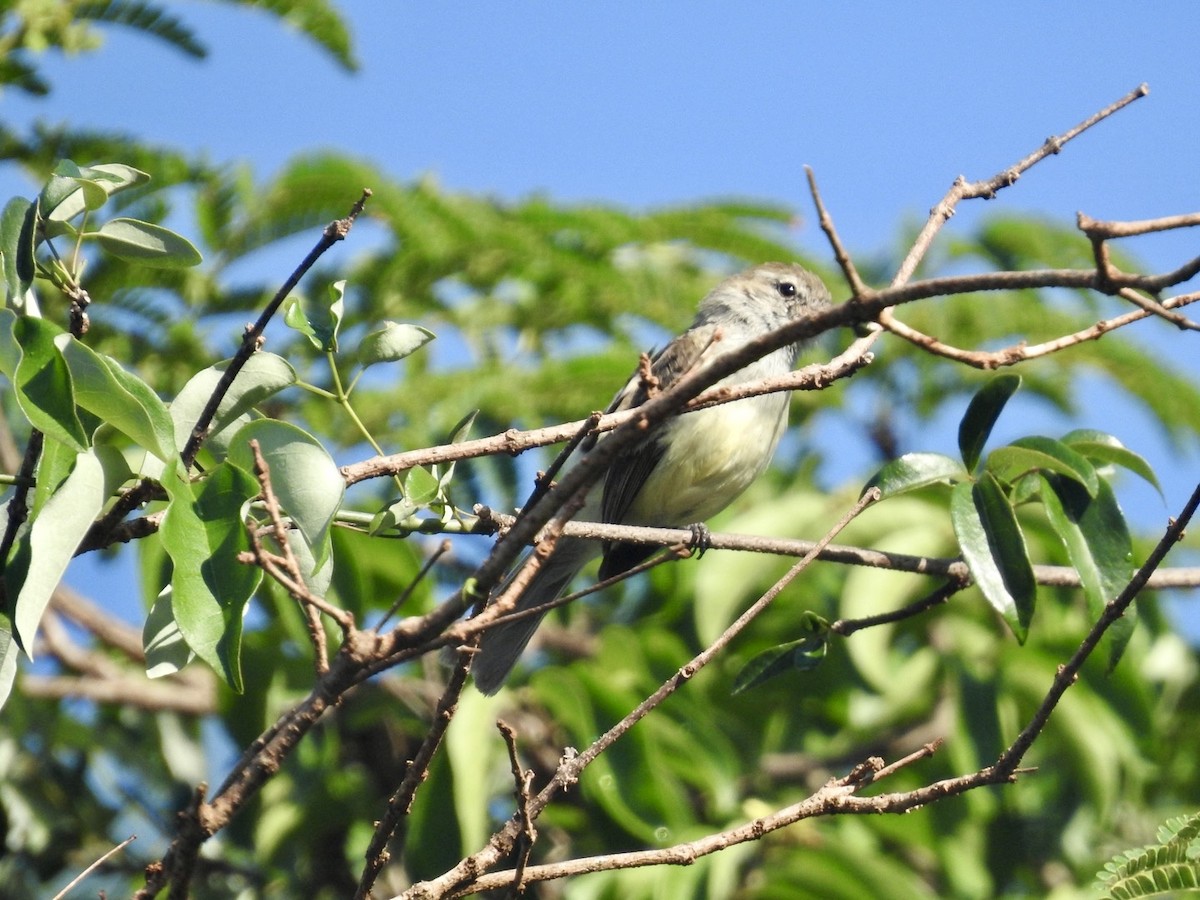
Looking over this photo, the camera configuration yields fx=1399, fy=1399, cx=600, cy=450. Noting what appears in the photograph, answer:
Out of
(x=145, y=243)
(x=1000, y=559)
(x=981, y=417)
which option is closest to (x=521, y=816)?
(x=145, y=243)

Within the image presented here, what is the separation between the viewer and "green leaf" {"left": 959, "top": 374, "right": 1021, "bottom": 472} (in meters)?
3.01

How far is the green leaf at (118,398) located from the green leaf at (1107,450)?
1929mm

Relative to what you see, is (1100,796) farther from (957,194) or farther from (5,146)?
(5,146)

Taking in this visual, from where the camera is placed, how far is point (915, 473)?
2941 mm

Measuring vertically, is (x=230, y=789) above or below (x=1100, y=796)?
above

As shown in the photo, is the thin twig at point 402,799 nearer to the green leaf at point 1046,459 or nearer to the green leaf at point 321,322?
the green leaf at point 321,322

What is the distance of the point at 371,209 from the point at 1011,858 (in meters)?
3.32

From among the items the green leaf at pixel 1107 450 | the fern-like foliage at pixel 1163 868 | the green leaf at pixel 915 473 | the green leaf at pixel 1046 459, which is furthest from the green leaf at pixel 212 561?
the green leaf at pixel 1107 450

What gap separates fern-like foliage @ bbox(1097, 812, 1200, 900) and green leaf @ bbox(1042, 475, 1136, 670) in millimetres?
743

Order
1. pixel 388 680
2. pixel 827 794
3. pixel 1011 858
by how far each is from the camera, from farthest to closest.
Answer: pixel 1011 858, pixel 388 680, pixel 827 794


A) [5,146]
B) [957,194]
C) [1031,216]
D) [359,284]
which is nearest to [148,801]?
[359,284]

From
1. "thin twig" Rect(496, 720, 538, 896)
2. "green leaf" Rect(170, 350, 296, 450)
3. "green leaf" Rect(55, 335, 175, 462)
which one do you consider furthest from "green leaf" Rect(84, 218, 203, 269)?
"thin twig" Rect(496, 720, 538, 896)

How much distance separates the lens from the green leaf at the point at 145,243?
2.16 m

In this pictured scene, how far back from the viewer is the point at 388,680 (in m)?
4.70
